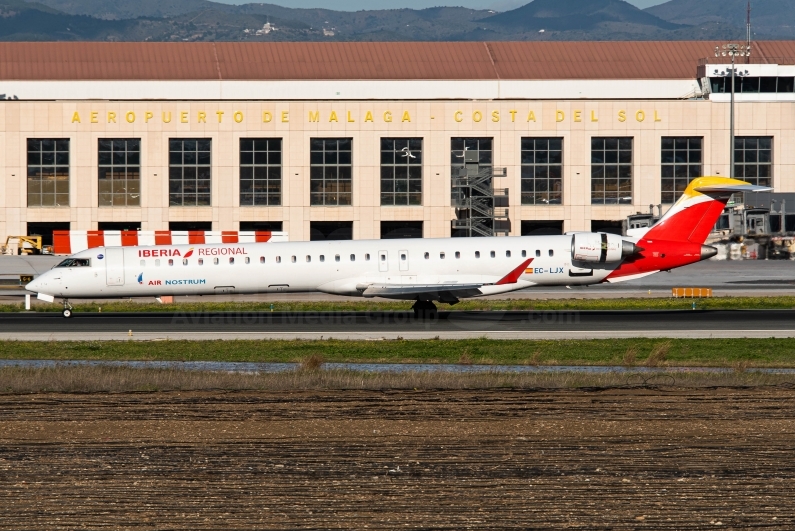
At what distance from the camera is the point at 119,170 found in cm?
7662

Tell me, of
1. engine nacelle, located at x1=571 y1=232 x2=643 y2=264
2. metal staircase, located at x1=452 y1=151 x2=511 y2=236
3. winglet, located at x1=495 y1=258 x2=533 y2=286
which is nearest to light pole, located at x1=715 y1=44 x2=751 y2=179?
metal staircase, located at x1=452 y1=151 x2=511 y2=236

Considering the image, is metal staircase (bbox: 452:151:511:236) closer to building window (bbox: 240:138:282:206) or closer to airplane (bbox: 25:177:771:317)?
building window (bbox: 240:138:282:206)

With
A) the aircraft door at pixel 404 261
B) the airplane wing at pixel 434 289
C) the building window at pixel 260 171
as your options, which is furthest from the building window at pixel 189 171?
the airplane wing at pixel 434 289

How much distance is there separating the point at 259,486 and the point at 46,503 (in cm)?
260

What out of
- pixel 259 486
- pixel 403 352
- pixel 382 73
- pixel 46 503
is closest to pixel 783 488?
pixel 259 486

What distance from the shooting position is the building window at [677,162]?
77.9 meters

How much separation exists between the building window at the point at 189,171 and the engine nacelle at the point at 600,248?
44245mm

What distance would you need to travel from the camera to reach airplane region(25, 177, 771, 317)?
123 ft

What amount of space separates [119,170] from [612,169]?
1433 inches

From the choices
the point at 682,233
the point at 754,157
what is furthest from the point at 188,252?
the point at 754,157

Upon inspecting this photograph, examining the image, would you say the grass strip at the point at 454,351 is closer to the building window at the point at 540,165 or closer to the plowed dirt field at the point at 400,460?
the plowed dirt field at the point at 400,460

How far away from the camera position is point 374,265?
1486 inches

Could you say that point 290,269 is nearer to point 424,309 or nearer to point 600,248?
point 424,309

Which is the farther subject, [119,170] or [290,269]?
[119,170]
